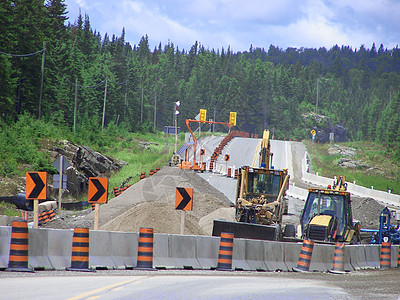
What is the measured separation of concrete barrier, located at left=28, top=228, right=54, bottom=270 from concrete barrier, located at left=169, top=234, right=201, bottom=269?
3636 mm

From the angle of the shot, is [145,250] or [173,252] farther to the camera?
[173,252]

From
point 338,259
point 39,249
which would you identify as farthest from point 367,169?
point 39,249

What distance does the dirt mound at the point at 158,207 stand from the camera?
992 inches

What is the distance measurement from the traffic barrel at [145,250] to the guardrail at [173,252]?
37cm

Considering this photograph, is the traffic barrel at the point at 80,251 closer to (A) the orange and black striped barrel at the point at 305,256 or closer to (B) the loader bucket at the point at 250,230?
(A) the orange and black striped barrel at the point at 305,256

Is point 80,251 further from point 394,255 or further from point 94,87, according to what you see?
point 94,87

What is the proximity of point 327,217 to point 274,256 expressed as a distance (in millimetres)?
3955

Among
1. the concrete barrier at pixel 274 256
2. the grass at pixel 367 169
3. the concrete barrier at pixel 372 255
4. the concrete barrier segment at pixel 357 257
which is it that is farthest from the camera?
the grass at pixel 367 169

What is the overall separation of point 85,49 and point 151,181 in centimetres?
7042

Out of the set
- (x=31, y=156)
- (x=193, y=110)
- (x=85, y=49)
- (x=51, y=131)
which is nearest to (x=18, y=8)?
(x=51, y=131)

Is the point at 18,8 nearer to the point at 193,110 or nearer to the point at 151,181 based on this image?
the point at 151,181

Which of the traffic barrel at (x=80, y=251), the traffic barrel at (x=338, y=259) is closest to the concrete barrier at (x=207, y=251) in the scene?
the traffic barrel at (x=80, y=251)

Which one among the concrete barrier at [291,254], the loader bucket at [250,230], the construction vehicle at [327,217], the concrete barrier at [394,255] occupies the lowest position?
the concrete barrier at [394,255]

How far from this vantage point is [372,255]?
2178 cm
